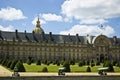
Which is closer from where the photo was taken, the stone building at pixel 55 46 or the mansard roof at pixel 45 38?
the stone building at pixel 55 46

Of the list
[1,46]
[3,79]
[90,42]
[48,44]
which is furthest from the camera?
[90,42]

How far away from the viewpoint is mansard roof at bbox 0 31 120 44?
90.1m

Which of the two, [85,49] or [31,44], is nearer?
[31,44]

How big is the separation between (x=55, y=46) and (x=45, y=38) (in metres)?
4.16

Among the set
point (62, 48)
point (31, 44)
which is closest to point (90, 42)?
point (62, 48)

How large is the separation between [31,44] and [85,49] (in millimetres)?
19045

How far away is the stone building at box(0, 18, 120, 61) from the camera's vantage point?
89375 mm

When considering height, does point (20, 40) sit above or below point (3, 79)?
above

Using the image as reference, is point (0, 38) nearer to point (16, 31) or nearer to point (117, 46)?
point (16, 31)

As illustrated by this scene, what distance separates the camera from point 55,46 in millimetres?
95625

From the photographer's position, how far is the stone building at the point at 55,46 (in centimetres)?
8938

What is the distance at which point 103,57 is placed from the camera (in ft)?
335

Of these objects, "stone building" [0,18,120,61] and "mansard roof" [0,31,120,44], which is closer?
"stone building" [0,18,120,61]

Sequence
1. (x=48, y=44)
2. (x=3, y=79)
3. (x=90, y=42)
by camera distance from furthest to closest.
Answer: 1. (x=90, y=42)
2. (x=48, y=44)
3. (x=3, y=79)
